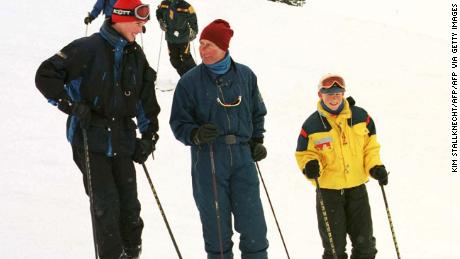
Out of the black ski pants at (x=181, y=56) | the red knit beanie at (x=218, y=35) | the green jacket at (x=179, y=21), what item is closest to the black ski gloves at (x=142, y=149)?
the red knit beanie at (x=218, y=35)

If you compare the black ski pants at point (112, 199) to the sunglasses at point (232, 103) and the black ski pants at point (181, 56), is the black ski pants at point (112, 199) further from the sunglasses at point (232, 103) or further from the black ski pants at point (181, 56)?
the black ski pants at point (181, 56)

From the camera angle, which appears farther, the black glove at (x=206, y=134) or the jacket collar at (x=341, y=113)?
the jacket collar at (x=341, y=113)

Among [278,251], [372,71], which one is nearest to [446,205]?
[278,251]

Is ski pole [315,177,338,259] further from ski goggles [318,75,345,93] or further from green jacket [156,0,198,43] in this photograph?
green jacket [156,0,198,43]

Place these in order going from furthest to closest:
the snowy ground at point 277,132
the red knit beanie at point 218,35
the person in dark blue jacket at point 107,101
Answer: the snowy ground at point 277,132
the red knit beanie at point 218,35
the person in dark blue jacket at point 107,101

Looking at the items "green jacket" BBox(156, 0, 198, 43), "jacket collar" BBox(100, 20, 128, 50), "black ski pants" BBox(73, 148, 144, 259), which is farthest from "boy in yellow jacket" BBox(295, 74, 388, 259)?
"green jacket" BBox(156, 0, 198, 43)

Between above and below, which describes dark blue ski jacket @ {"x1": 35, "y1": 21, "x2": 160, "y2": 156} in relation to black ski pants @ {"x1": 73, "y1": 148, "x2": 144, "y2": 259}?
above

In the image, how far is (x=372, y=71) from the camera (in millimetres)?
13242

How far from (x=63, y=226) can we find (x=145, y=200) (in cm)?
119

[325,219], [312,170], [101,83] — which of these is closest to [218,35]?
[101,83]

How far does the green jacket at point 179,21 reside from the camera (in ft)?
34.0

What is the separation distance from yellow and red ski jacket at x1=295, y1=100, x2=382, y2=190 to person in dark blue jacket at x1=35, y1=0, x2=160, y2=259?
1407 mm

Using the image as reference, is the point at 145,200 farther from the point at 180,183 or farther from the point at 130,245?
the point at 130,245

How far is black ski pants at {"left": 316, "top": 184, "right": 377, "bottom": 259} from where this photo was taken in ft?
16.3
